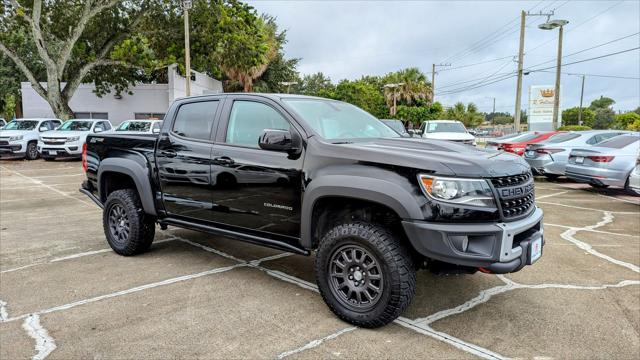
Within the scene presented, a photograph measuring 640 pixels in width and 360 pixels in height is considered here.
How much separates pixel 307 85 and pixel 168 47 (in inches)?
1769

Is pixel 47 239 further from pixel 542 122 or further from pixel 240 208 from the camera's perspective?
pixel 542 122

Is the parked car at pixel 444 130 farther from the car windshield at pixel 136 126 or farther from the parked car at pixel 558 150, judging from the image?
the car windshield at pixel 136 126

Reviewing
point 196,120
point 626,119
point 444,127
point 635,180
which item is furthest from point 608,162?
point 626,119

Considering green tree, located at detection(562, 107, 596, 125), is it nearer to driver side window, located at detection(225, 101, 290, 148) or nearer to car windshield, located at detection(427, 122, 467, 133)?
car windshield, located at detection(427, 122, 467, 133)

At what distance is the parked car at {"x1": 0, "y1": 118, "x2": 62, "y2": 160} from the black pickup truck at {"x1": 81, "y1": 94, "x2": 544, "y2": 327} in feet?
52.3

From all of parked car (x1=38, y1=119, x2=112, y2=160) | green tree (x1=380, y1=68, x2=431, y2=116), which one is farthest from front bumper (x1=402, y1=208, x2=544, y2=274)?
green tree (x1=380, y1=68, x2=431, y2=116)

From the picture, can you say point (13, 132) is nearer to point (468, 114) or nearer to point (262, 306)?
point (262, 306)

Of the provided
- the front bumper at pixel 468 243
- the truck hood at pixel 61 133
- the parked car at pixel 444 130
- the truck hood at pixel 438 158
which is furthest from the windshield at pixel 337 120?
the truck hood at pixel 61 133

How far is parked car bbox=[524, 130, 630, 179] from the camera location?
12203mm

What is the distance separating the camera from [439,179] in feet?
10.4

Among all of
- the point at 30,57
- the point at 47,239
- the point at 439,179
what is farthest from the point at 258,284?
the point at 30,57

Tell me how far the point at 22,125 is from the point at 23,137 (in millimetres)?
1090

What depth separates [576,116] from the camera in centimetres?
7988

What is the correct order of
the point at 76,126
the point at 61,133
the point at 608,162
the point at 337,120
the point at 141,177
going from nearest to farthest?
the point at 337,120, the point at 141,177, the point at 608,162, the point at 61,133, the point at 76,126
